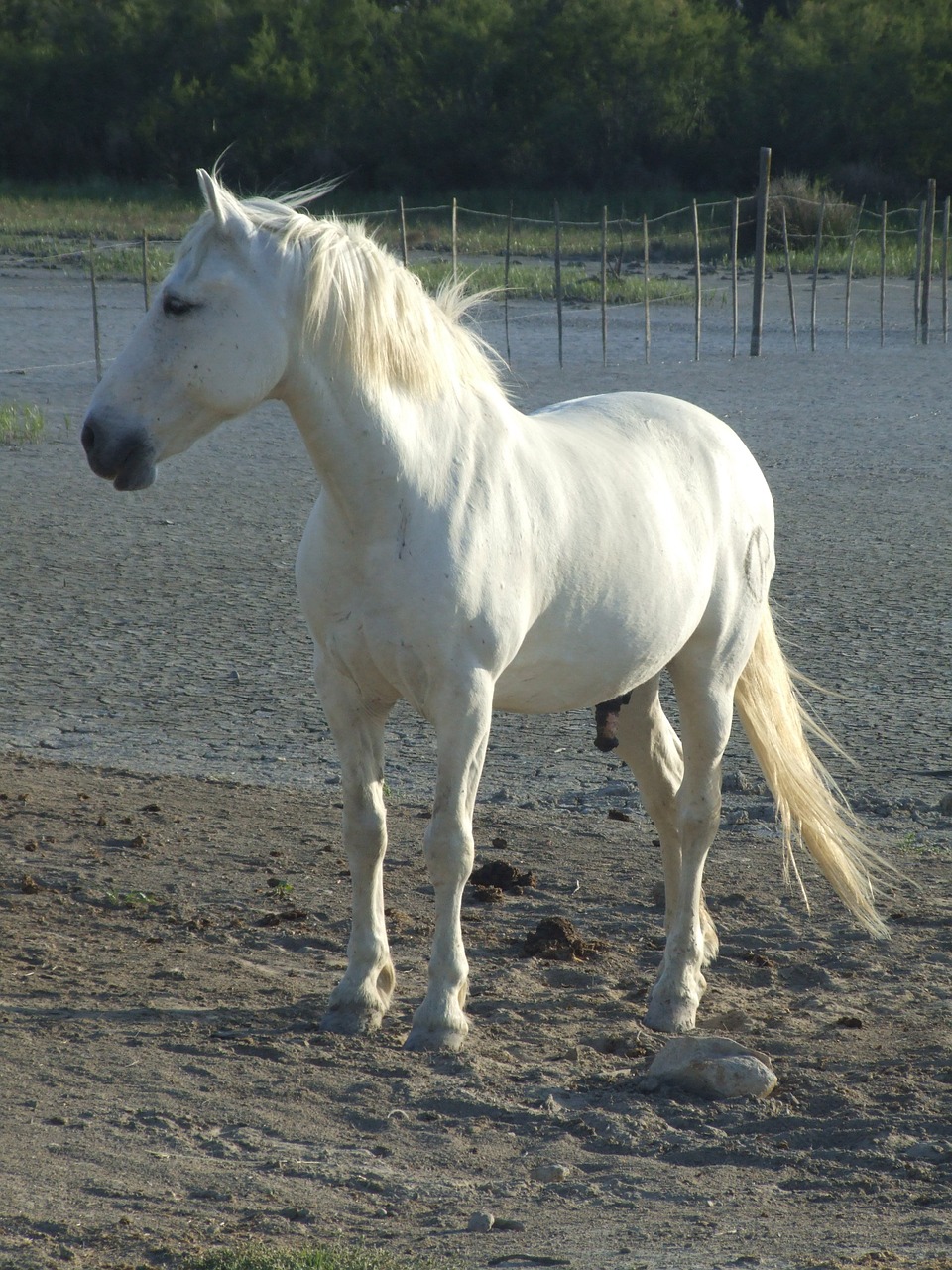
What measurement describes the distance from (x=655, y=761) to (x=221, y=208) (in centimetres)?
224

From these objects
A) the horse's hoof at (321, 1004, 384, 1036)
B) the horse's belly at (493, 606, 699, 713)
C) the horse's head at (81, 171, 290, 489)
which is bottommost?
the horse's hoof at (321, 1004, 384, 1036)

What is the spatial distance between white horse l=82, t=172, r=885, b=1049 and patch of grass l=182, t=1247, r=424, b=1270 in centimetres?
115

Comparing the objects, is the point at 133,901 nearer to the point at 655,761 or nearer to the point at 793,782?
the point at 655,761

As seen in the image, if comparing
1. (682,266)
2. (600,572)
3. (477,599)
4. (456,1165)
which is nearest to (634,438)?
(600,572)

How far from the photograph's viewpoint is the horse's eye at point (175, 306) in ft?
10.9

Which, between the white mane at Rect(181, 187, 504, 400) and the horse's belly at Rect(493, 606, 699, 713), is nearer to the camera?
the white mane at Rect(181, 187, 504, 400)

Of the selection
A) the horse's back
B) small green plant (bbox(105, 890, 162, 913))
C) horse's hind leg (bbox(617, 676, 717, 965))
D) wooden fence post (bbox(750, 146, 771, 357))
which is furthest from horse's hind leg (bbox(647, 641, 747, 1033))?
wooden fence post (bbox(750, 146, 771, 357))

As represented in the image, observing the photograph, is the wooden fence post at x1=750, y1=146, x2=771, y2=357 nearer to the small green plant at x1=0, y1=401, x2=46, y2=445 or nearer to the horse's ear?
the small green plant at x1=0, y1=401, x2=46, y2=445

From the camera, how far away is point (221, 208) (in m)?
3.33

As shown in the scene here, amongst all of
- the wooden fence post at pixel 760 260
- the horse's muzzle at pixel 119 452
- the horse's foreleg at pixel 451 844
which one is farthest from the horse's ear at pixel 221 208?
the wooden fence post at pixel 760 260

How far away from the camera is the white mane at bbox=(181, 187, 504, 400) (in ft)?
11.3

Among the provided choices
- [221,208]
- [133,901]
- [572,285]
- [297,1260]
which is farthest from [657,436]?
[572,285]

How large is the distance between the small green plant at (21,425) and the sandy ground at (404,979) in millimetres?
4955

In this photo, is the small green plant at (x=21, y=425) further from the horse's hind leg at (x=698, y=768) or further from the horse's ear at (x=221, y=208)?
the horse's ear at (x=221, y=208)
